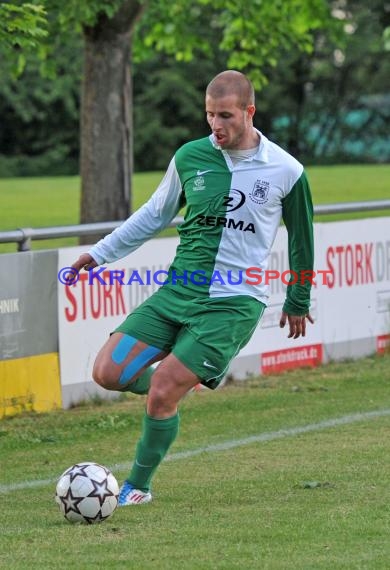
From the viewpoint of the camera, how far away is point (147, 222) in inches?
274

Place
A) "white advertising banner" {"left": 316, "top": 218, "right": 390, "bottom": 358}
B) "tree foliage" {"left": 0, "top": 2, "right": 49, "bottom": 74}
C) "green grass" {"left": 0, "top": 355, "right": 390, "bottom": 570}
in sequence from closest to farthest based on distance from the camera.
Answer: "green grass" {"left": 0, "top": 355, "right": 390, "bottom": 570} < "tree foliage" {"left": 0, "top": 2, "right": 49, "bottom": 74} < "white advertising banner" {"left": 316, "top": 218, "right": 390, "bottom": 358}

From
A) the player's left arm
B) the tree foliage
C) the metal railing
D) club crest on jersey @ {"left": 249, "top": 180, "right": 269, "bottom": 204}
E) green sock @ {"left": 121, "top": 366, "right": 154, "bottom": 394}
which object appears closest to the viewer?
club crest on jersey @ {"left": 249, "top": 180, "right": 269, "bottom": 204}

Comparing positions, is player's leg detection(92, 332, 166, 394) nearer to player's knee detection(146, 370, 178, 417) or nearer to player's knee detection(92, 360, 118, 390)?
player's knee detection(92, 360, 118, 390)

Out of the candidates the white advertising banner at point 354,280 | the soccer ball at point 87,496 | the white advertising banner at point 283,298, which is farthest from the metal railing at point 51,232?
the soccer ball at point 87,496

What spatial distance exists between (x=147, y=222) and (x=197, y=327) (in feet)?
2.15

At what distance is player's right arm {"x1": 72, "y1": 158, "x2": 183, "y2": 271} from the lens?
272 inches

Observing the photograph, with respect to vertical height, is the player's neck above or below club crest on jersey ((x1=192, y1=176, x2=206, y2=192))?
above

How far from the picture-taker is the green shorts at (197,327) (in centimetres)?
661

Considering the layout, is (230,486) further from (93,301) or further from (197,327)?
(93,301)

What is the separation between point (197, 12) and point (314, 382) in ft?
34.2

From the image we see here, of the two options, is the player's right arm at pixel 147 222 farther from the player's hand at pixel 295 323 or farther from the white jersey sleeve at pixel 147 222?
the player's hand at pixel 295 323

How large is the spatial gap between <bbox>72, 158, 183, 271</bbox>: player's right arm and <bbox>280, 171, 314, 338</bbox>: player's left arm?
1.86ft

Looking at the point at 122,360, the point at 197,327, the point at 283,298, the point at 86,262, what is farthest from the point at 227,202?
the point at 283,298

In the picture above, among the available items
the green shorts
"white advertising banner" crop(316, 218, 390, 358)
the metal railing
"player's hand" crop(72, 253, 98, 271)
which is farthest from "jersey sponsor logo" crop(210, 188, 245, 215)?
"white advertising banner" crop(316, 218, 390, 358)
